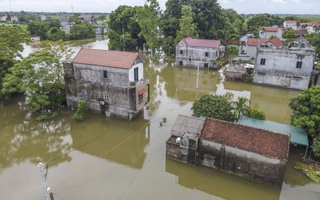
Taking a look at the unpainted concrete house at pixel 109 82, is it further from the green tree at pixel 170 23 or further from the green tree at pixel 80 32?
the green tree at pixel 80 32

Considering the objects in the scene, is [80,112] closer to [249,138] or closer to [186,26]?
[249,138]

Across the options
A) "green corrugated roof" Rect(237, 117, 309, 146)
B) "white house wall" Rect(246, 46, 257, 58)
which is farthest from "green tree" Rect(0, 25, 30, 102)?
"white house wall" Rect(246, 46, 257, 58)

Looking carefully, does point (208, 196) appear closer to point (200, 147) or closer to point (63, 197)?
point (200, 147)

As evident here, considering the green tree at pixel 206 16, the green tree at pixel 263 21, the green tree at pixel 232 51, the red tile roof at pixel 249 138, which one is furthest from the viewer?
the green tree at pixel 263 21

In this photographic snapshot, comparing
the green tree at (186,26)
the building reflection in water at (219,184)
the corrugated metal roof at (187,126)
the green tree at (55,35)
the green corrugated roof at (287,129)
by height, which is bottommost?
the building reflection in water at (219,184)

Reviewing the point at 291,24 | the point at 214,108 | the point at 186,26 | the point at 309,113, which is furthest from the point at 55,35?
the point at 291,24

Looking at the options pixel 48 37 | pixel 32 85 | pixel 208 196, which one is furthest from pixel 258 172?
pixel 48 37

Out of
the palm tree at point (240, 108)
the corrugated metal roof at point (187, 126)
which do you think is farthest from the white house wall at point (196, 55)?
the corrugated metal roof at point (187, 126)

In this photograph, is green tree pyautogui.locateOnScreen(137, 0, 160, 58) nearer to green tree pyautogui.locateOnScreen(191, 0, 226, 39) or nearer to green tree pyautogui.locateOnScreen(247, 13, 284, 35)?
green tree pyautogui.locateOnScreen(191, 0, 226, 39)
